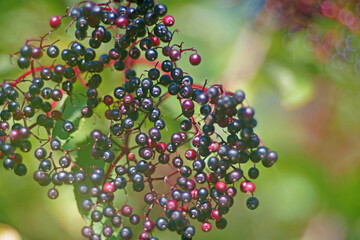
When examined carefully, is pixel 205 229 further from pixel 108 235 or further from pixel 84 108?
Result: pixel 84 108

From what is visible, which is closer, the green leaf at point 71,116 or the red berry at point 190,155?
the red berry at point 190,155

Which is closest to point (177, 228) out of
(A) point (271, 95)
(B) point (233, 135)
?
(B) point (233, 135)

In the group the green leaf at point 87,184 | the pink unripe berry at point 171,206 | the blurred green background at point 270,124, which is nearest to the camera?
the pink unripe berry at point 171,206

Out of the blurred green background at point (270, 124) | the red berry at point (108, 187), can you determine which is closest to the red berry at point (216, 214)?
the red berry at point (108, 187)

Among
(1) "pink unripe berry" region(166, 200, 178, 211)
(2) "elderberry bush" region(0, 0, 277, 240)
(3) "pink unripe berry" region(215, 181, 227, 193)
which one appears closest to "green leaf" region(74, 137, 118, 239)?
(2) "elderberry bush" region(0, 0, 277, 240)

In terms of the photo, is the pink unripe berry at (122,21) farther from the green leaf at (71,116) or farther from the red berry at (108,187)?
the red berry at (108,187)

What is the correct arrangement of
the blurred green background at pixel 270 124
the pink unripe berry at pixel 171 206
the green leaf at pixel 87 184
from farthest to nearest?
the blurred green background at pixel 270 124 < the green leaf at pixel 87 184 < the pink unripe berry at pixel 171 206

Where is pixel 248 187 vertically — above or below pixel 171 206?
above

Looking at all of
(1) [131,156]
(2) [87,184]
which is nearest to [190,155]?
(1) [131,156]

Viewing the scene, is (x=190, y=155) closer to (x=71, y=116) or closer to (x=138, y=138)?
(x=138, y=138)
